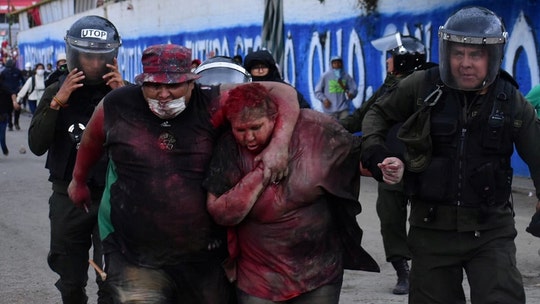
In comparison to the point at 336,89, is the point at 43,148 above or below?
above

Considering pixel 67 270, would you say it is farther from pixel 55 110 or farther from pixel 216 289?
pixel 216 289

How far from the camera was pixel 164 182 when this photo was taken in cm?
465

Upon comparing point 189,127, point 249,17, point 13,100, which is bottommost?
point 13,100

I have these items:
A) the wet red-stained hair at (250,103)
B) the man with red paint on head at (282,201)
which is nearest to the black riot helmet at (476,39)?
the man with red paint on head at (282,201)

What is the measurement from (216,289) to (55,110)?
1.82m

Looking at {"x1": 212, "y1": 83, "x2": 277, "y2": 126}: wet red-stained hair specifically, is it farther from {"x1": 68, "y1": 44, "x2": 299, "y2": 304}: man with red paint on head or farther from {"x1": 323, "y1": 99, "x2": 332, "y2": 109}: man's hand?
{"x1": 323, "y1": 99, "x2": 332, "y2": 109}: man's hand

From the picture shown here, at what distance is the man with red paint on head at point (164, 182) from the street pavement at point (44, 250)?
2859mm

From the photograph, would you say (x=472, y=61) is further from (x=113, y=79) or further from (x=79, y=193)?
(x=113, y=79)

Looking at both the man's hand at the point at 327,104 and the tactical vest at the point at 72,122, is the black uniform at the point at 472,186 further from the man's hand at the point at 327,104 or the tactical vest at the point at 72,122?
the man's hand at the point at 327,104

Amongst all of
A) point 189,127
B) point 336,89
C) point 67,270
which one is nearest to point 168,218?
point 189,127

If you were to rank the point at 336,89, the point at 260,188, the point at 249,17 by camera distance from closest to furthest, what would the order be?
the point at 260,188 < the point at 336,89 < the point at 249,17

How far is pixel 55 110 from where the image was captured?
606 centimetres

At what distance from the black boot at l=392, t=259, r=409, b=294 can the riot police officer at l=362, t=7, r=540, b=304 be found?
8.82 ft

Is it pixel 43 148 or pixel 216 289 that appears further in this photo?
pixel 43 148
